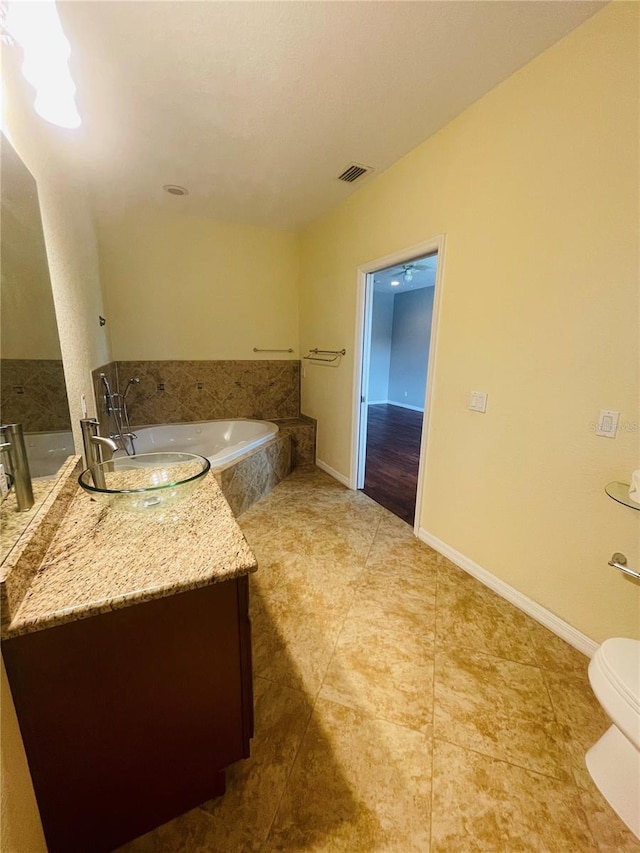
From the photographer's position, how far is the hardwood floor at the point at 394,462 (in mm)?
3020

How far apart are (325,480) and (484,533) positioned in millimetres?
1737

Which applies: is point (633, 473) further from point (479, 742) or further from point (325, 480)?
point (325, 480)

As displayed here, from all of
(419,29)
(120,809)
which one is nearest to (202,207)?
(419,29)

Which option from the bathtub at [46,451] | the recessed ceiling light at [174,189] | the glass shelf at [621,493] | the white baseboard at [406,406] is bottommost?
the white baseboard at [406,406]

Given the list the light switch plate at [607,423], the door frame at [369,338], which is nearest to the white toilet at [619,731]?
the light switch plate at [607,423]

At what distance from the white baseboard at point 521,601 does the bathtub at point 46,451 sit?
216 centimetres

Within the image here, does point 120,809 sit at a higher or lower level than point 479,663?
higher

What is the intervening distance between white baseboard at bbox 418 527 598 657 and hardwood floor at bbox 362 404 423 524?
48 centimetres

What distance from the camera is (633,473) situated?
125 cm

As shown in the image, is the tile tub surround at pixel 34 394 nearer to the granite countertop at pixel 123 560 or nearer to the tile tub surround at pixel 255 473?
the granite countertop at pixel 123 560

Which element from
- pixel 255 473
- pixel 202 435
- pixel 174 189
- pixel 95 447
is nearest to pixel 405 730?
pixel 95 447

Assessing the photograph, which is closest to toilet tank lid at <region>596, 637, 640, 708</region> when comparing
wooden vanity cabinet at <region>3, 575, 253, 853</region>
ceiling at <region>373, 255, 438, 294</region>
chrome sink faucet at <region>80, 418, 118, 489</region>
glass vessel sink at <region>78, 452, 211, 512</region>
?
wooden vanity cabinet at <region>3, 575, 253, 853</region>

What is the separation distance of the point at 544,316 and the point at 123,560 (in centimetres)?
191

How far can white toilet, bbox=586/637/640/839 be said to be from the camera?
94 centimetres
